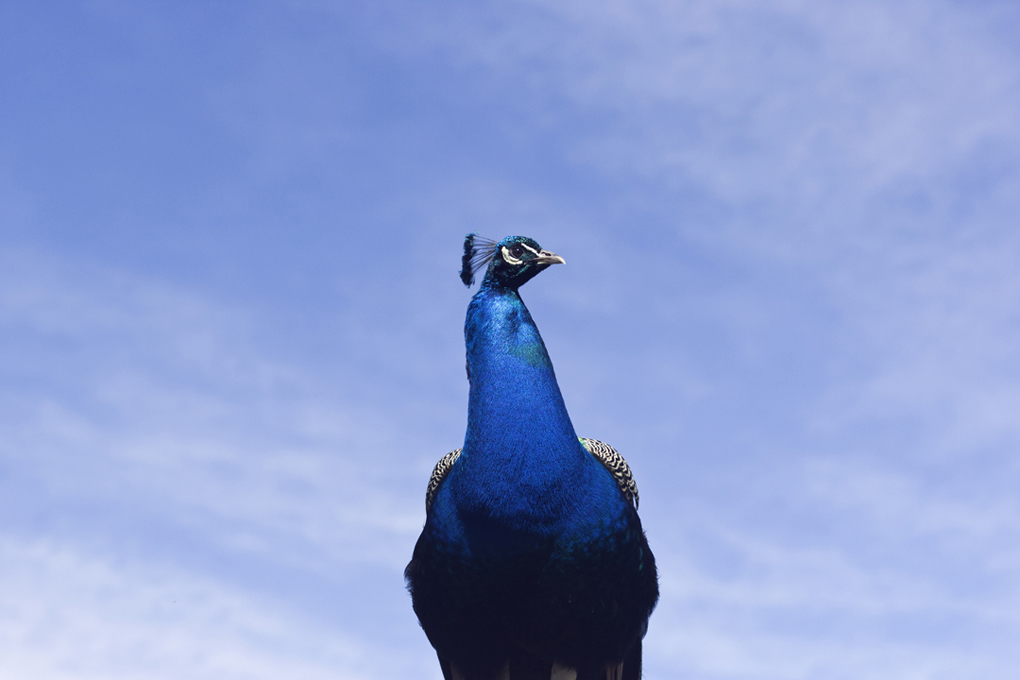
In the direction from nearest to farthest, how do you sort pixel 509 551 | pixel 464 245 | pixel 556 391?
1. pixel 509 551
2. pixel 556 391
3. pixel 464 245

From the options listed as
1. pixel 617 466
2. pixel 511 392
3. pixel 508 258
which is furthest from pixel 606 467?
pixel 508 258

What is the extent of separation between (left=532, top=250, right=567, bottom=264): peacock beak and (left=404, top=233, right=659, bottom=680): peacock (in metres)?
0.67

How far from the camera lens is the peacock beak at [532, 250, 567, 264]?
10273 millimetres

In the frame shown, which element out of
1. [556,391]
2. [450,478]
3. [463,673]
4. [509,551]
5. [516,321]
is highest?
[516,321]

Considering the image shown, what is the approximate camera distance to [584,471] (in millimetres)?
9398

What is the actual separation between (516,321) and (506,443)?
129 centimetres

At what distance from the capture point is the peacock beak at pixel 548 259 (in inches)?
404

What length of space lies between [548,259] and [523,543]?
3.02 metres

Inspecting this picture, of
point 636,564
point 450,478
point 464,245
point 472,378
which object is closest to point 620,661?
point 636,564

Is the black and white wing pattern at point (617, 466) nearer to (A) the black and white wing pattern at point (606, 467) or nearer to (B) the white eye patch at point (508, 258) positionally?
(A) the black and white wing pattern at point (606, 467)

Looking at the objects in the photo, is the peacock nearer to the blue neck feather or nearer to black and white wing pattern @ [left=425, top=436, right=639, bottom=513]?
the blue neck feather

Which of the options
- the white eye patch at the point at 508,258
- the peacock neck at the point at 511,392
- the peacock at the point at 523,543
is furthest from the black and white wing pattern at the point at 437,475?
the white eye patch at the point at 508,258

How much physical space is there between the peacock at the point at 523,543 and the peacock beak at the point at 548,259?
672mm

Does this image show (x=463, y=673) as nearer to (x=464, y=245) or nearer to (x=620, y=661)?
(x=620, y=661)
